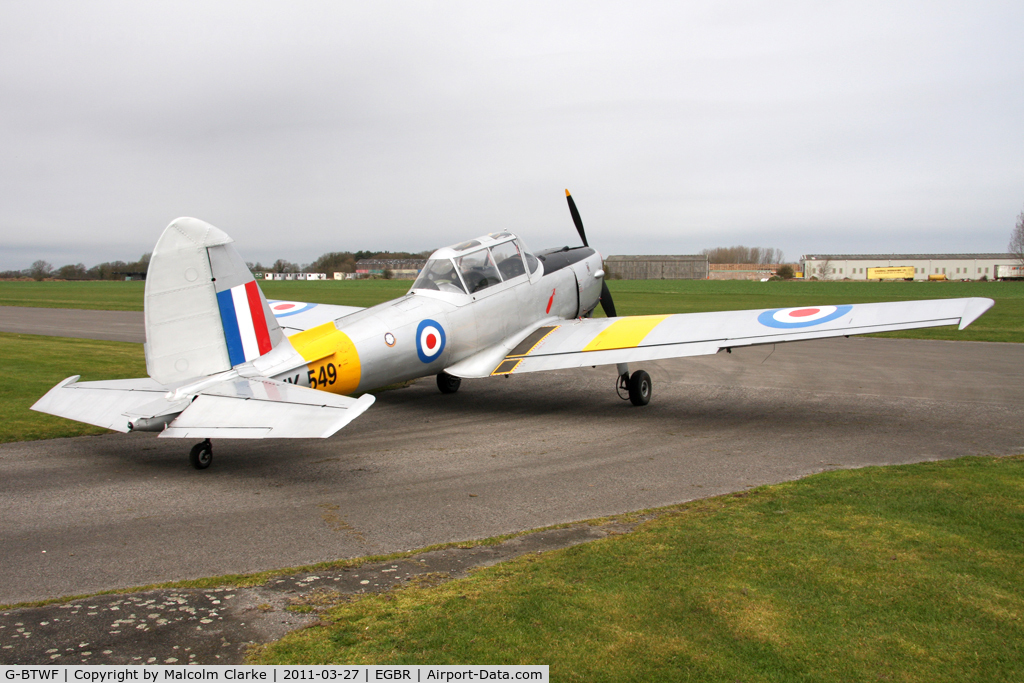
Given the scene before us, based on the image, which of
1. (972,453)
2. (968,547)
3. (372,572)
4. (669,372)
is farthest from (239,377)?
(669,372)

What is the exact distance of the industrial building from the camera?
4921 inches

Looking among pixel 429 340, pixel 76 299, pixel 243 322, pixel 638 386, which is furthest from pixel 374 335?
pixel 76 299

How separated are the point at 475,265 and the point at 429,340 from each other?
5.41 ft

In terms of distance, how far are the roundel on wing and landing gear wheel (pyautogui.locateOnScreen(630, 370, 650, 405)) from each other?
10.4 ft

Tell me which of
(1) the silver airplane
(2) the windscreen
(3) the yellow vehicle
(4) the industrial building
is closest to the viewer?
(1) the silver airplane

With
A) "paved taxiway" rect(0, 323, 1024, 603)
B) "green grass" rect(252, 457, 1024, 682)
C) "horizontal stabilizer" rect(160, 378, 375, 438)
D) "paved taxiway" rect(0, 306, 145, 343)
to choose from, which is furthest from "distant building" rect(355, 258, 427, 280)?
"green grass" rect(252, 457, 1024, 682)

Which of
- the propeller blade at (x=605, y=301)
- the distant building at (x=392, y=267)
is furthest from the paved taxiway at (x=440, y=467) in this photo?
the distant building at (x=392, y=267)

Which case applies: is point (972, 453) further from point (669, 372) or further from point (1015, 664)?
point (669, 372)

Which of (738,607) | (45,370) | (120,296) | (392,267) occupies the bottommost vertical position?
(738,607)

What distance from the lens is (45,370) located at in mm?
13562

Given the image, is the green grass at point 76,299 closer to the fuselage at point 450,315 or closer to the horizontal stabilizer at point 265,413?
the fuselage at point 450,315

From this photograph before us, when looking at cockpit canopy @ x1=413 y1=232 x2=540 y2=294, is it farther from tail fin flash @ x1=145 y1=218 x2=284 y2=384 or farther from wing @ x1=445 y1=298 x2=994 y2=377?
tail fin flash @ x1=145 y1=218 x2=284 y2=384

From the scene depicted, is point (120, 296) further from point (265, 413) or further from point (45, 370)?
point (265, 413)

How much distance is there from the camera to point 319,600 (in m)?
4.13
